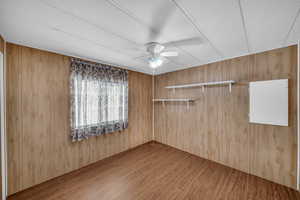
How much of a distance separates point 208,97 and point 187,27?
1.92 metres

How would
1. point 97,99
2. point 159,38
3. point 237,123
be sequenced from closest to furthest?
point 159,38 < point 237,123 < point 97,99

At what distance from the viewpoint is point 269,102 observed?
2.05 metres

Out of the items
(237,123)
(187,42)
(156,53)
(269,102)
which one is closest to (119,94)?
(156,53)

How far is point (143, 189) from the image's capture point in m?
1.98

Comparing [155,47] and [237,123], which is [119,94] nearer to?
[155,47]

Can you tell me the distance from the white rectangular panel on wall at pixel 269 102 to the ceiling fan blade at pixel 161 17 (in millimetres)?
1999

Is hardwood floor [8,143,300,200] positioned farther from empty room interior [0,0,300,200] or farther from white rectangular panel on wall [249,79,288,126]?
white rectangular panel on wall [249,79,288,126]

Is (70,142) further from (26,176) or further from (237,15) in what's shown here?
(237,15)

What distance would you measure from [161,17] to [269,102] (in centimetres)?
229

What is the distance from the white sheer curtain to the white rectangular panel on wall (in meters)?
2.85

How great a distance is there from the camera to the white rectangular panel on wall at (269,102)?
6.35ft

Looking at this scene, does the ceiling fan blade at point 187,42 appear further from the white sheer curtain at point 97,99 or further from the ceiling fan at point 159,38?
the white sheer curtain at point 97,99

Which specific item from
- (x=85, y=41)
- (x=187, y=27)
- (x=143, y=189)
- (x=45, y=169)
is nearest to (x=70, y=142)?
(x=45, y=169)

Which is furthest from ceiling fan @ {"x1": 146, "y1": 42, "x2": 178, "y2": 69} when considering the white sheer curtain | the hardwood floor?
the hardwood floor
